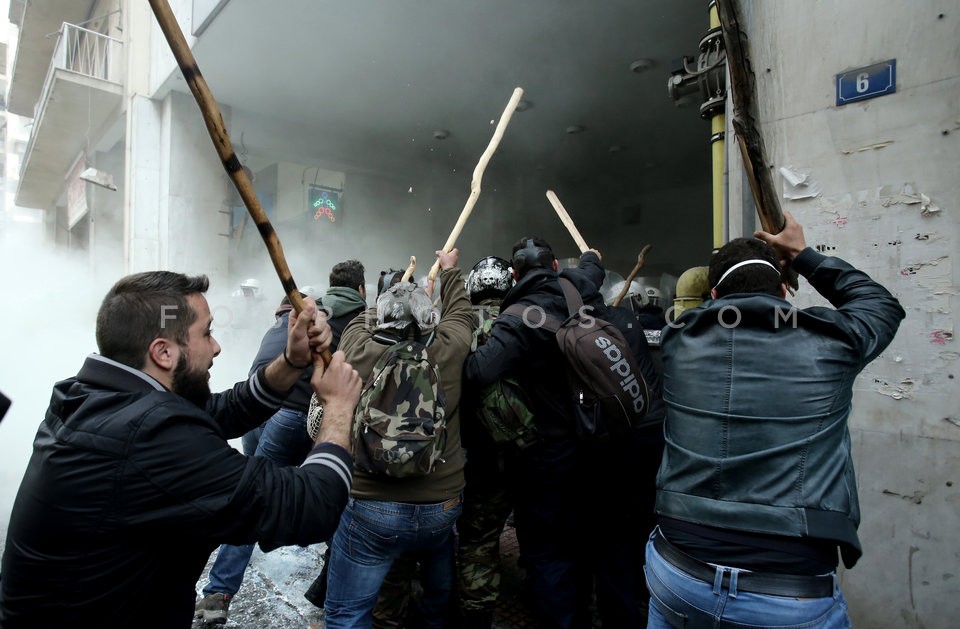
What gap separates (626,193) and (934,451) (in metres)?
9.89

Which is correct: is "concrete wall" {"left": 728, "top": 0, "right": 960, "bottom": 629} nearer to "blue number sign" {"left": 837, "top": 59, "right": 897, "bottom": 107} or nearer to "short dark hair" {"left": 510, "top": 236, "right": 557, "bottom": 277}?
"blue number sign" {"left": 837, "top": 59, "right": 897, "bottom": 107}

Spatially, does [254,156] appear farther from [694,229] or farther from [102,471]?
[102,471]

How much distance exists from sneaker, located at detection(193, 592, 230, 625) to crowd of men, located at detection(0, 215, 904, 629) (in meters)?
1.18

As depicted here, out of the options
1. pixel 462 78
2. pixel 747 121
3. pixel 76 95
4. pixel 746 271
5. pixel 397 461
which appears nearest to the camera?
pixel 746 271

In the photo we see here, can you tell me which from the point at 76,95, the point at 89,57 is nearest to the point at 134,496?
the point at 76,95

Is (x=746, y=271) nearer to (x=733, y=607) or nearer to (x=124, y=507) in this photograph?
(x=733, y=607)

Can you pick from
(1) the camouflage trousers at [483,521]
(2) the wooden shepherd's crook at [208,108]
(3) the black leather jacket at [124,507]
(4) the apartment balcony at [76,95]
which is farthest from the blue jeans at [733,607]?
(4) the apartment balcony at [76,95]

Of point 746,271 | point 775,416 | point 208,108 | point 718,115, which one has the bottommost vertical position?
point 775,416

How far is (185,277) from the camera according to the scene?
5.50 ft

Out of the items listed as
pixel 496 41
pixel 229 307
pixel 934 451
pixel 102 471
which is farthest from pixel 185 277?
pixel 229 307

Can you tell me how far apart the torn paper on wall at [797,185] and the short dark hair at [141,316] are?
9.76 feet

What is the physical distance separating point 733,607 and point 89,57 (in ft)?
42.3

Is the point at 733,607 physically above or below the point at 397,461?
below

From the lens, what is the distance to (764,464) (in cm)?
156
